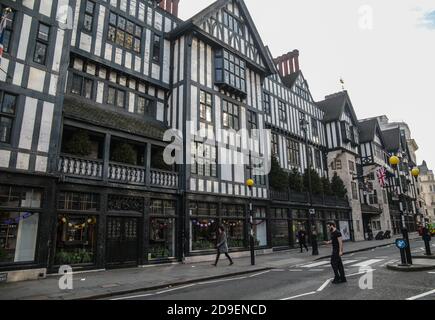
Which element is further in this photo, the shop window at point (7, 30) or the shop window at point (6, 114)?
the shop window at point (7, 30)

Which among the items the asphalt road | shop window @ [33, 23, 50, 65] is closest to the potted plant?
shop window @ [33, 23, 50, 65]

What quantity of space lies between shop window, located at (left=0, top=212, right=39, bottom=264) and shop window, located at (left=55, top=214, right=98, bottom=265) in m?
1.11

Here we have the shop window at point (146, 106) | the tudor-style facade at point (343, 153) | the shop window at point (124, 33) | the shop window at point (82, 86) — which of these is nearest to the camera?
the shop window at point (82, 86)

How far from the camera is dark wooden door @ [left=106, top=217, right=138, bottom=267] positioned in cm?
1336

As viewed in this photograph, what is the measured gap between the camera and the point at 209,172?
18219 millimetres

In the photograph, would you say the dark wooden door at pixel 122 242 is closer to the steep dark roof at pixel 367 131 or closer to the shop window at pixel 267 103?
the shop window at pixel 267 103

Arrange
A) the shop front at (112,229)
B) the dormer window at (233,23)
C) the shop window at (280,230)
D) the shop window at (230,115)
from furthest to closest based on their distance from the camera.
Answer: the shop window at (280,230) → the dormer window at (233,23) → the shop window at (230,115) → the shop front at (112,229)

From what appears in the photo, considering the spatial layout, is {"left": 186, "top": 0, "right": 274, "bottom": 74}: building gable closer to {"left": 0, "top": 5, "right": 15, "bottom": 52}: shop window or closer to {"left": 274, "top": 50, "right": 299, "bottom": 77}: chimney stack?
{"left": 274, "top": 50, "right": 299, "bottom": 77}: chimney stack

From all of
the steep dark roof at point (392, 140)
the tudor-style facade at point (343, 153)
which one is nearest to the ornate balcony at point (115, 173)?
the tudor-style facade at point (343, 153)

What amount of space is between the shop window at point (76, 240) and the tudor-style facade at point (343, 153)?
1043 inches

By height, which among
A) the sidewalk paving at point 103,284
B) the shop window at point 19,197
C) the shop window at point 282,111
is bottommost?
the sidewalk paving at point 103,284

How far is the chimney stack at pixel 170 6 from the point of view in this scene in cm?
2047

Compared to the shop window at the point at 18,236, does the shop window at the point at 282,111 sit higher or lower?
higher

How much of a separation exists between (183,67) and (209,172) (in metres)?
6.61
